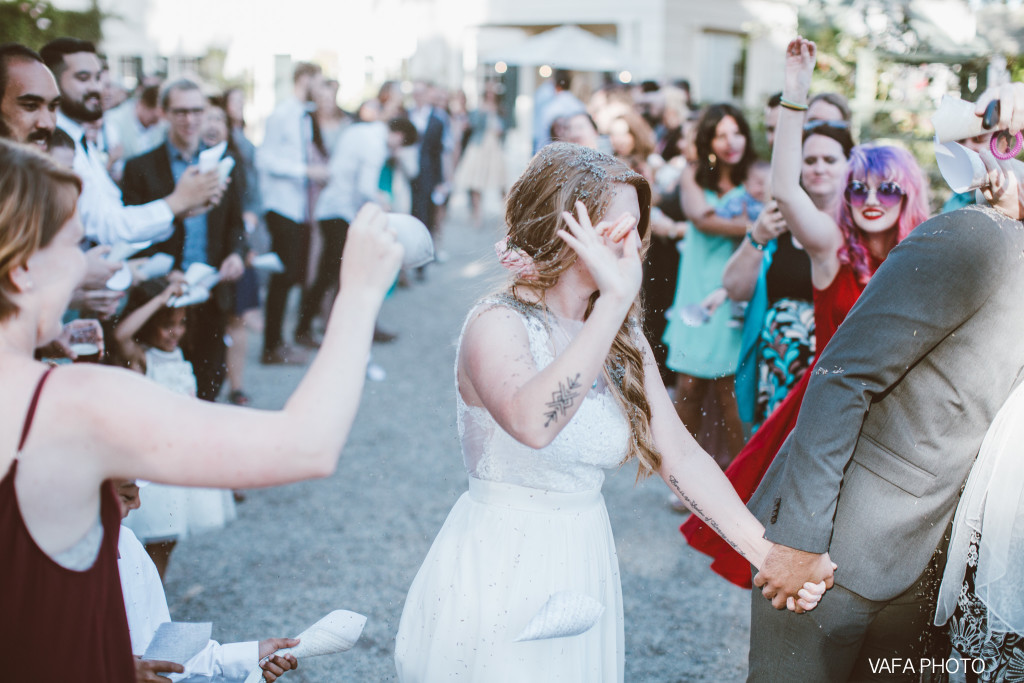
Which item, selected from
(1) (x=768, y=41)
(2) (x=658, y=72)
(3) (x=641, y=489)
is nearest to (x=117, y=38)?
(2) (x=658, y=72)

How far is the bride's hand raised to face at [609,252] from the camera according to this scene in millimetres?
1585

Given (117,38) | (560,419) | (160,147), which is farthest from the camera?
(117,38)

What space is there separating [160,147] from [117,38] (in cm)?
2045

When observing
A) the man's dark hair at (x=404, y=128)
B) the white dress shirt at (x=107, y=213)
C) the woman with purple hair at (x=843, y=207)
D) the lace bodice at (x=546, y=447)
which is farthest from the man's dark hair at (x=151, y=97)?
the lace bodice at (x=546, y=447)

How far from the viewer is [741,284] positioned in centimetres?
386

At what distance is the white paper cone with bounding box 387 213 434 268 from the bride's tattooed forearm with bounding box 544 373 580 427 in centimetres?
35

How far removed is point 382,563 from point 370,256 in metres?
2.88

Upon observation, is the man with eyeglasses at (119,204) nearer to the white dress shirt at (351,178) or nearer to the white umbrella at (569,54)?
the white dress shirt at (351,178)

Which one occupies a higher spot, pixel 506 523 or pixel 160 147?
pixel 160 147

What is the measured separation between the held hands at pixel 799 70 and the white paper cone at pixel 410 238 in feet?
5.12

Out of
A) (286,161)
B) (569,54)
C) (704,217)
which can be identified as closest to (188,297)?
(704,217)

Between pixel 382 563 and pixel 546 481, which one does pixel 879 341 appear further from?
pixel 382 563

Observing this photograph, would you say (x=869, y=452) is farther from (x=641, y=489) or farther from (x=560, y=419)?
(x=641, y=489)

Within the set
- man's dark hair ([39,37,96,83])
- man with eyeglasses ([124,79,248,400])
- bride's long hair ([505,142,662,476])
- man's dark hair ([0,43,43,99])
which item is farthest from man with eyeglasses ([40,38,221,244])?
bride's long hair ([505,142,662,476])
